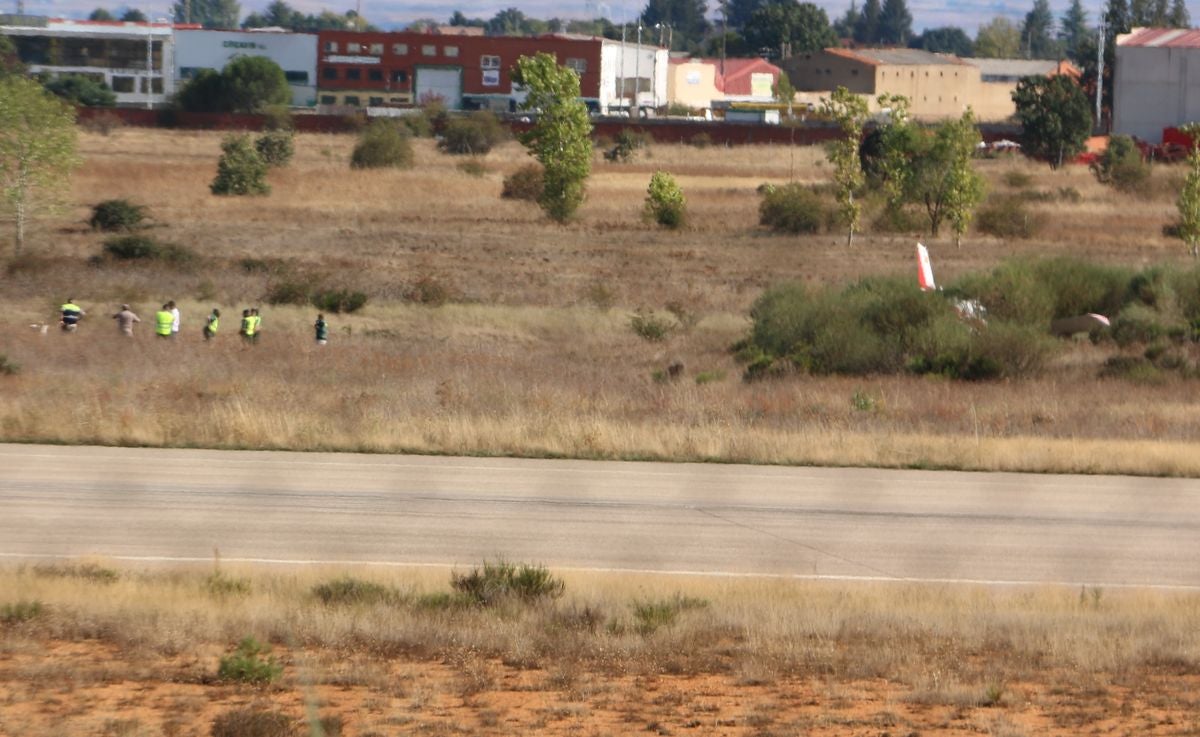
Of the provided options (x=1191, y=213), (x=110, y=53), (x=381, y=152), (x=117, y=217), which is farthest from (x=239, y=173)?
(x=110, y=53)

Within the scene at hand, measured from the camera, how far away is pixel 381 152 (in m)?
78.9

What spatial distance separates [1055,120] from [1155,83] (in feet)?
49.4

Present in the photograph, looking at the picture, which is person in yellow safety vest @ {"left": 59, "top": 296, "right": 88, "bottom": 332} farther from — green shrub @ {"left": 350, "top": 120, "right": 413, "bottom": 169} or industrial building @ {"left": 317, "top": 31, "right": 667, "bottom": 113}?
industrial building @ {"left": 317, "top": 31, "right": 667, "bottom": 113}

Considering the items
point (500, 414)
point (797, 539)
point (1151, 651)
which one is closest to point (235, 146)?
point (500, 414)

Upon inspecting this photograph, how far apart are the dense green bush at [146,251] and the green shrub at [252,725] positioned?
35659 millimetres

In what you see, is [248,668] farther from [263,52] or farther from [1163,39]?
[263,52]

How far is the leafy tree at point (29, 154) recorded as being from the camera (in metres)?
46.8

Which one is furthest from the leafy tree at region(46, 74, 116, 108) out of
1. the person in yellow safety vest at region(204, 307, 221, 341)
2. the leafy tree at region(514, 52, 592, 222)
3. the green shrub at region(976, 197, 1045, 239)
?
the person in yellow safety vest at region(204, 307, 221, 341)

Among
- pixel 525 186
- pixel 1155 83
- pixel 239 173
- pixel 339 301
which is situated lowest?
pixel 339 301

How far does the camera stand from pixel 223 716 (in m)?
8.03

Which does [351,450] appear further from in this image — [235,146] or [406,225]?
[235,146]

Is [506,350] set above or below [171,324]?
below

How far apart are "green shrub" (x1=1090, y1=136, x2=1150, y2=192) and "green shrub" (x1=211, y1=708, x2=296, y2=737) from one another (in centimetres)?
7506

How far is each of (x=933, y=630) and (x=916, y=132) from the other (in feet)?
173
